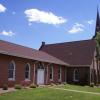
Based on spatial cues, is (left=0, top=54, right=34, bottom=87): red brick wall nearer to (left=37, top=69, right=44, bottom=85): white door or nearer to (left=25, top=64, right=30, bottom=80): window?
(left=25, top=64, right=30, bottom=80): window

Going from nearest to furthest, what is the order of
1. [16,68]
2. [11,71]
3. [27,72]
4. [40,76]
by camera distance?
[11,71] → [16,68] → [27,72] → [40,76]

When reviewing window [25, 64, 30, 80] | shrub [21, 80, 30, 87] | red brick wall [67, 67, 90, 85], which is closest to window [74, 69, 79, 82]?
red brick wall [67, 67, 90, 85]

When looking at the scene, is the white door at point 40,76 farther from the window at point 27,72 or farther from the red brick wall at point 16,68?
the window at point 27,72

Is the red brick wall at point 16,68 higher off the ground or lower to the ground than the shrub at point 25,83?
higher

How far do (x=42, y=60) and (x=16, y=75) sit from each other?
206 inches

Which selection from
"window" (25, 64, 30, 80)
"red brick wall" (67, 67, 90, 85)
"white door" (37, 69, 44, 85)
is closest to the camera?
"window" (25, 64, 30, 80)

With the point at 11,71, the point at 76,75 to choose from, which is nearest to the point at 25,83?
the point at 11,71

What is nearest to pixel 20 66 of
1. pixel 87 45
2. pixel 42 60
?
pixel 42 60

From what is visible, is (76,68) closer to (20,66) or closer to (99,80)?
(99,80)

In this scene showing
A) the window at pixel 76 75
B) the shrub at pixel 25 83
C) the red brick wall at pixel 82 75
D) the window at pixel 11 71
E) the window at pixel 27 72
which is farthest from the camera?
the window at pixel 76 75

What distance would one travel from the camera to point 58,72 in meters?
40.8

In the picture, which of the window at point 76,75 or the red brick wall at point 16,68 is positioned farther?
the window at point 76,75

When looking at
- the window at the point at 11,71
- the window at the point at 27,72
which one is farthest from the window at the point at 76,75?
the window at the point at 11,71

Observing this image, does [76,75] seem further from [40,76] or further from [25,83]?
[25,83]
